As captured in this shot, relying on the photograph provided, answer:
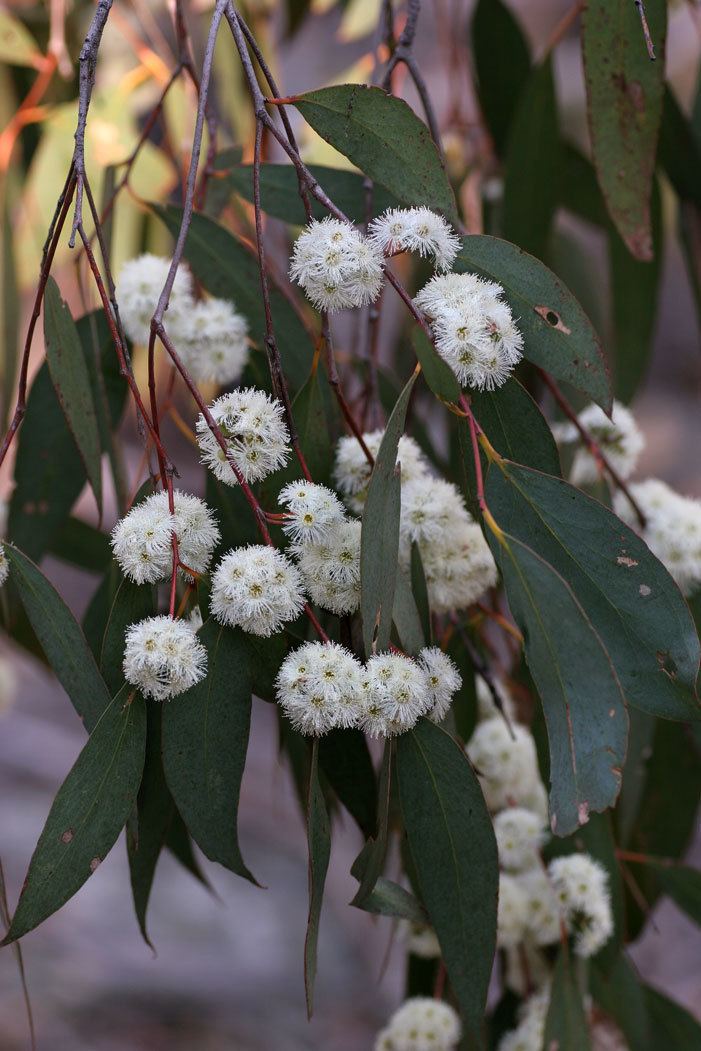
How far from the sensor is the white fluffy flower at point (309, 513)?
577 mm

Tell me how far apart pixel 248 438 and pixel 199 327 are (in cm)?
26

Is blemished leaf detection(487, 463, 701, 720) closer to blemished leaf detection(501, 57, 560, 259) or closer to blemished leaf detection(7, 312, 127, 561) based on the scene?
blemished leaf detection(7, 312, 127, 561)

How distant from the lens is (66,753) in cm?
272

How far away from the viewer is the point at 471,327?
577 mm

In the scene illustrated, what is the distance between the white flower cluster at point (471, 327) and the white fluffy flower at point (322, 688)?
0.17 meters

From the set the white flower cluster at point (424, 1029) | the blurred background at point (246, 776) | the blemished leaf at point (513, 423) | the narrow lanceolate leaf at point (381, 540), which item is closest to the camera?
the narrow lanceolate leaf at point (381, 540)

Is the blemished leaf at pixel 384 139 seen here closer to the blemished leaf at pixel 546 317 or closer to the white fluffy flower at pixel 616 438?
the blemished leaf at pixel 546 317

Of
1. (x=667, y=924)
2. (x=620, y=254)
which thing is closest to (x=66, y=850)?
(x=620, y=254)

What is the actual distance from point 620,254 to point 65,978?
1548 mm

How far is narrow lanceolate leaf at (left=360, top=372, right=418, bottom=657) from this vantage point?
→ 541 millimetres

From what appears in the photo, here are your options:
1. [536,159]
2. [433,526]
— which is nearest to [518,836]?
[433,526]

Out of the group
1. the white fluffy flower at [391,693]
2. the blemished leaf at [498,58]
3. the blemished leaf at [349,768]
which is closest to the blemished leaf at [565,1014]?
the blemished leaf at [349,768]

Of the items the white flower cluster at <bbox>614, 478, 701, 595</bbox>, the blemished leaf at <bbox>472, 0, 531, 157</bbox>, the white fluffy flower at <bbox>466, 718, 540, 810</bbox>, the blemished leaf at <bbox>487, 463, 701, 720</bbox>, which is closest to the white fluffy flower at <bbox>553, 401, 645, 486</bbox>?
the white flower cluster at <bbox>614, 478, 701, 595</bbox>

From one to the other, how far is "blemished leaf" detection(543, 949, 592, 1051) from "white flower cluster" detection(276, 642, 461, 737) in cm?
41
